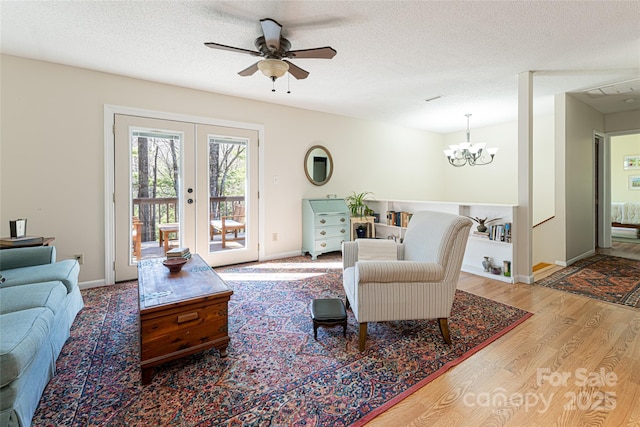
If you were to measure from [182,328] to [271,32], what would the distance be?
2.13m

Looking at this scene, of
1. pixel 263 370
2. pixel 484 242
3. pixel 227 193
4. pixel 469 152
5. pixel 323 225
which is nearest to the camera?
pixel 263 370

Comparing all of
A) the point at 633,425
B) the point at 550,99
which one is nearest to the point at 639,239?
the point at 550,99

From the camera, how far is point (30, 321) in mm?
1441

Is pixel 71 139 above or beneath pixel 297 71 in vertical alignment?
beneath

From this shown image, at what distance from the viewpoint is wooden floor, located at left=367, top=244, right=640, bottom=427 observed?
1.39 metres

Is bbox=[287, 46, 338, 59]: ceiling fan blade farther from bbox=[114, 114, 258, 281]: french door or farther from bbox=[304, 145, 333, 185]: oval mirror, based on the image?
bbox=[304, 145, 333, 185]: oval mirror

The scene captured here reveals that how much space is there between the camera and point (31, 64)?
9.37ft

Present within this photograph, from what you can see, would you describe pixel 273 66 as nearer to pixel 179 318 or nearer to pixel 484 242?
pixel 179 318

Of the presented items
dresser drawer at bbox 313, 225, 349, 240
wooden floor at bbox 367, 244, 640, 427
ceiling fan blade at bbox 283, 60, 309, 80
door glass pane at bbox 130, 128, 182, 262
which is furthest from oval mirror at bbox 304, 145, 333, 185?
wooden floor at bbox 367, 244, 640, 427

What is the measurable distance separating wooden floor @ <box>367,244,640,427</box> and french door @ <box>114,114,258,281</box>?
3206 mm

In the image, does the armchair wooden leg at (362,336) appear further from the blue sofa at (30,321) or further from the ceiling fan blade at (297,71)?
the ceiling fan blade at (297,71)

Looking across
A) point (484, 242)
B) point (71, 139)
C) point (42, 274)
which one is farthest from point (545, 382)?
point (71, 139)

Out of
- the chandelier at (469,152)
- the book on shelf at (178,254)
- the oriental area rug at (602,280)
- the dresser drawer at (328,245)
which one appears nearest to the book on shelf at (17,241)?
the book on shelf at (178,254)

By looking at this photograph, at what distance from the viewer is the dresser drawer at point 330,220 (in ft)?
14.7
